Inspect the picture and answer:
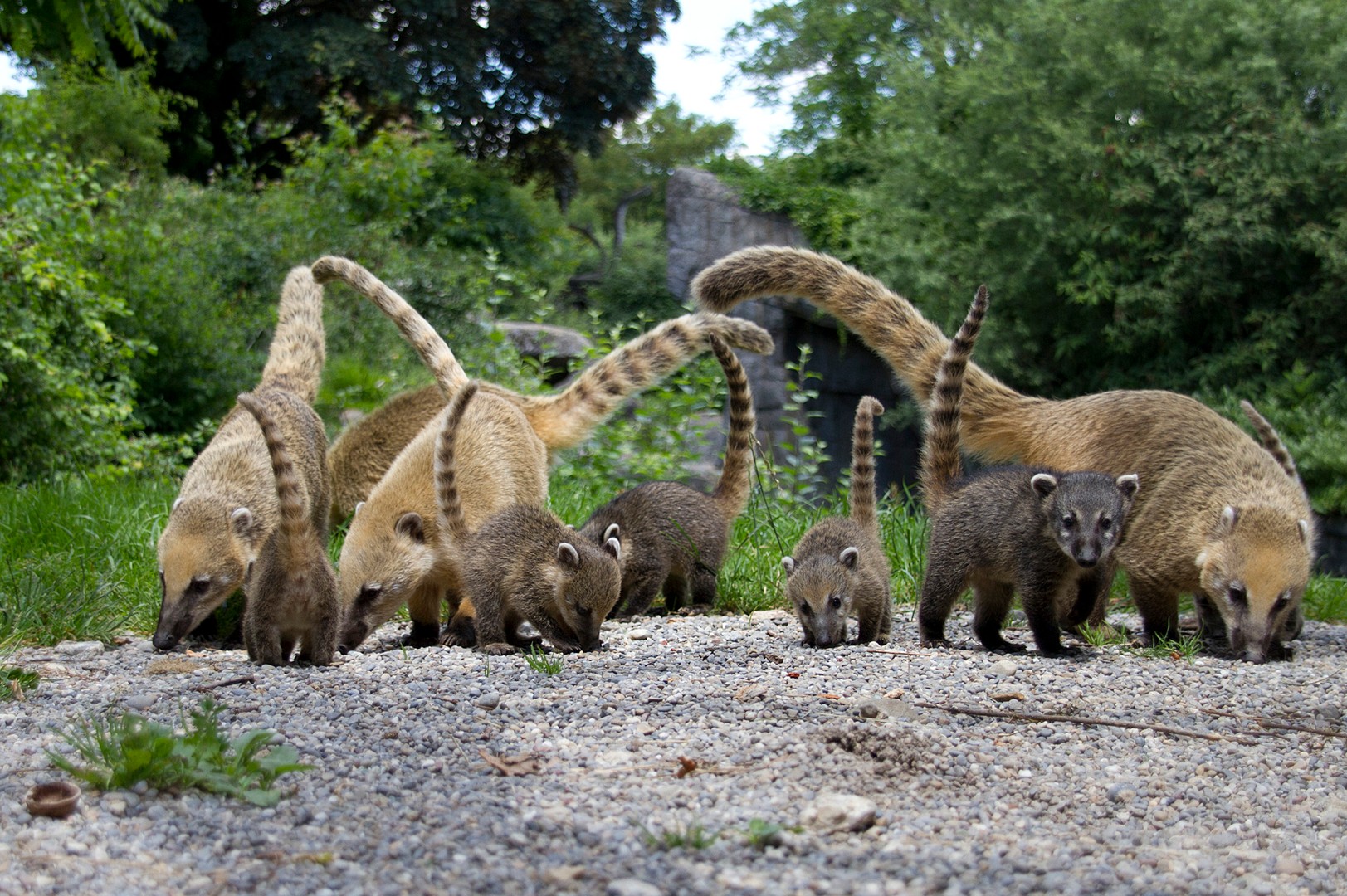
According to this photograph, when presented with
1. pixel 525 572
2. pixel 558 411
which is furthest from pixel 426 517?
pixel 558 411

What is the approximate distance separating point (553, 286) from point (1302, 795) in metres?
22.7

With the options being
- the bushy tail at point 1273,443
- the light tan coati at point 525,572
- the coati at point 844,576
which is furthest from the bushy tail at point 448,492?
the bushy tail at point 1273,443

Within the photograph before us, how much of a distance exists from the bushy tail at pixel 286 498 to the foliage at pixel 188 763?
1.59 metres

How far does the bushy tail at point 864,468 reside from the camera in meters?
6.02

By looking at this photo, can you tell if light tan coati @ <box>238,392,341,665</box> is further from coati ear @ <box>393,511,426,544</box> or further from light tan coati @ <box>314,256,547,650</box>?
coati ear @ <box>393,511,426,544</box>

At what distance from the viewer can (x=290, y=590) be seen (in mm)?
4566

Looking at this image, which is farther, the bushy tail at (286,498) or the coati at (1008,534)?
the coati at (1008,534)

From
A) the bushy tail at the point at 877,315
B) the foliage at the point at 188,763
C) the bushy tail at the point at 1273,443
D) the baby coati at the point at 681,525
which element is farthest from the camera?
the bushy tail at the point at 1273,443

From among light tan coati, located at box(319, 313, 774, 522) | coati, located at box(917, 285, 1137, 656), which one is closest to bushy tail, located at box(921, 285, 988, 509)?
coati, located at box(917, 285, 1137, 656)

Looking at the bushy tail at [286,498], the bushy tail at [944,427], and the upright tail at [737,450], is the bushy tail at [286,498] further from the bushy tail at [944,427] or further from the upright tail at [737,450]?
the bushy tail at [944,427]

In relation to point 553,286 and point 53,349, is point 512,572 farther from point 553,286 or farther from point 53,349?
point 553,286

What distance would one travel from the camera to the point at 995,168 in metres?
14.1

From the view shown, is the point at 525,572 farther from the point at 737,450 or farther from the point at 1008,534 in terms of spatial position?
the point at 1008,534

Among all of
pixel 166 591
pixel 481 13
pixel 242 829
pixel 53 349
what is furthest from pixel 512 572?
pixel 481 13
